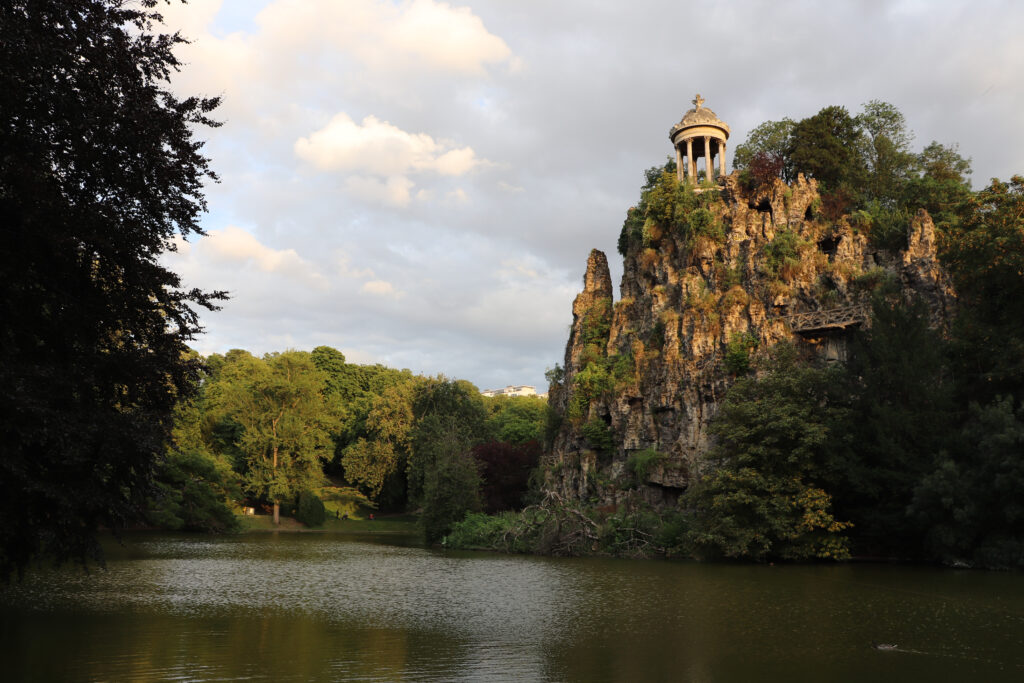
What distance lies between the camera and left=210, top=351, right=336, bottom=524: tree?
202ft

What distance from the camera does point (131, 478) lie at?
12.8 m

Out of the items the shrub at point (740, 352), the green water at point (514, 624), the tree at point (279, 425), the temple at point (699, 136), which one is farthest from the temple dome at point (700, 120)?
the tree at point (279, 425)

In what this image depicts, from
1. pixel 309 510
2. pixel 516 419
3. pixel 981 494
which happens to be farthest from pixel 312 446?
pixel 981 494

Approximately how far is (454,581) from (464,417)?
41850 millimetres

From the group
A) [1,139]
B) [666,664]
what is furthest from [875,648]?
[1,139]

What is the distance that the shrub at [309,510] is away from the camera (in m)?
61.6

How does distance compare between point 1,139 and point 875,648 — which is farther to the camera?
point 875,648

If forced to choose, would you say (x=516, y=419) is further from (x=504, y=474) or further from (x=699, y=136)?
(x=699, y=136)

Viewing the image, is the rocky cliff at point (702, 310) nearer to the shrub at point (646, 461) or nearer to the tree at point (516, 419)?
the shrub at point (646, 461)

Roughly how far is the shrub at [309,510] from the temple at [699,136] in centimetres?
3965

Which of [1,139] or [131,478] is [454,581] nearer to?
[131,478]

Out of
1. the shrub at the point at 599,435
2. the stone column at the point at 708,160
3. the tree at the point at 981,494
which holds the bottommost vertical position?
the tree at the point at 981,494

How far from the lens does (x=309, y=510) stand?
61625 millimetres

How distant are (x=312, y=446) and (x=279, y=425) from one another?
3378mm
